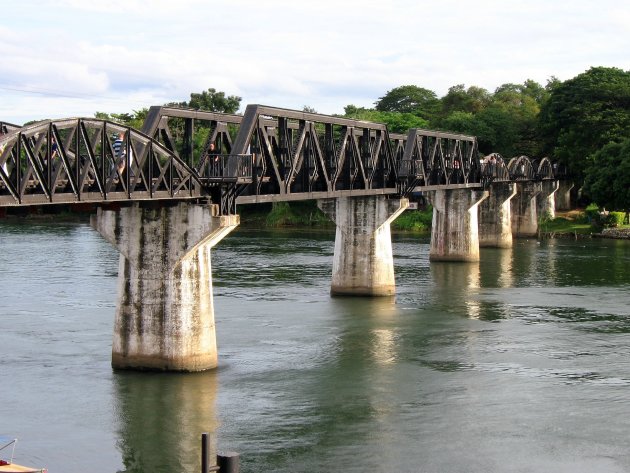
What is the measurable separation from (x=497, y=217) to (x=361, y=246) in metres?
49.2

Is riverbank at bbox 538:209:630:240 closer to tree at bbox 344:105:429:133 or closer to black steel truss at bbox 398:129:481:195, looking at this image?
black steel truss at bbox 398:129:481:195

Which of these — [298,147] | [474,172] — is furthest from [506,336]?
[474,172]

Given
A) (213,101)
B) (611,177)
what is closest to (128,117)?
(213,101)

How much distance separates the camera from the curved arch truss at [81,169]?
106 ft

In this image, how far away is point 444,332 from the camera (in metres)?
55.8

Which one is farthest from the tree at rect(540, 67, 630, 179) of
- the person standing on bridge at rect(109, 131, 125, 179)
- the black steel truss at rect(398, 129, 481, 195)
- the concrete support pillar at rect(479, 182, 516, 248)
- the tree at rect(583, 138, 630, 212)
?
the person standing on bridge at rect(109, 131, 125, 179)

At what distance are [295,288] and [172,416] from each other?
115ft

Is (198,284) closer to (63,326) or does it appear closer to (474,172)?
(63,326)

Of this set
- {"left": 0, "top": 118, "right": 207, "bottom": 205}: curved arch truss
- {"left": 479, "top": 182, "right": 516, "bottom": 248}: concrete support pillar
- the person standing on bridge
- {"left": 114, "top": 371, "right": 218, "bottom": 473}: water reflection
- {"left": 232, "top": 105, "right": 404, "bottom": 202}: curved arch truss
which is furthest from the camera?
{"left": 479, "top": 182, "right": 516, "bottom": 248}: concrete support pillar

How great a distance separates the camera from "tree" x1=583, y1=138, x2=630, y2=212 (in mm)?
113562

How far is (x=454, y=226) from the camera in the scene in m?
95.9

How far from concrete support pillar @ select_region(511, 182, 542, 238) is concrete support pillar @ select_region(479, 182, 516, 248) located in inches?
543

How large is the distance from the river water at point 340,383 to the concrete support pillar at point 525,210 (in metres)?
50.4

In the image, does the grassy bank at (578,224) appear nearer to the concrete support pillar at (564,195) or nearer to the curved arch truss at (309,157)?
the concrete support pillar at (564,195)
